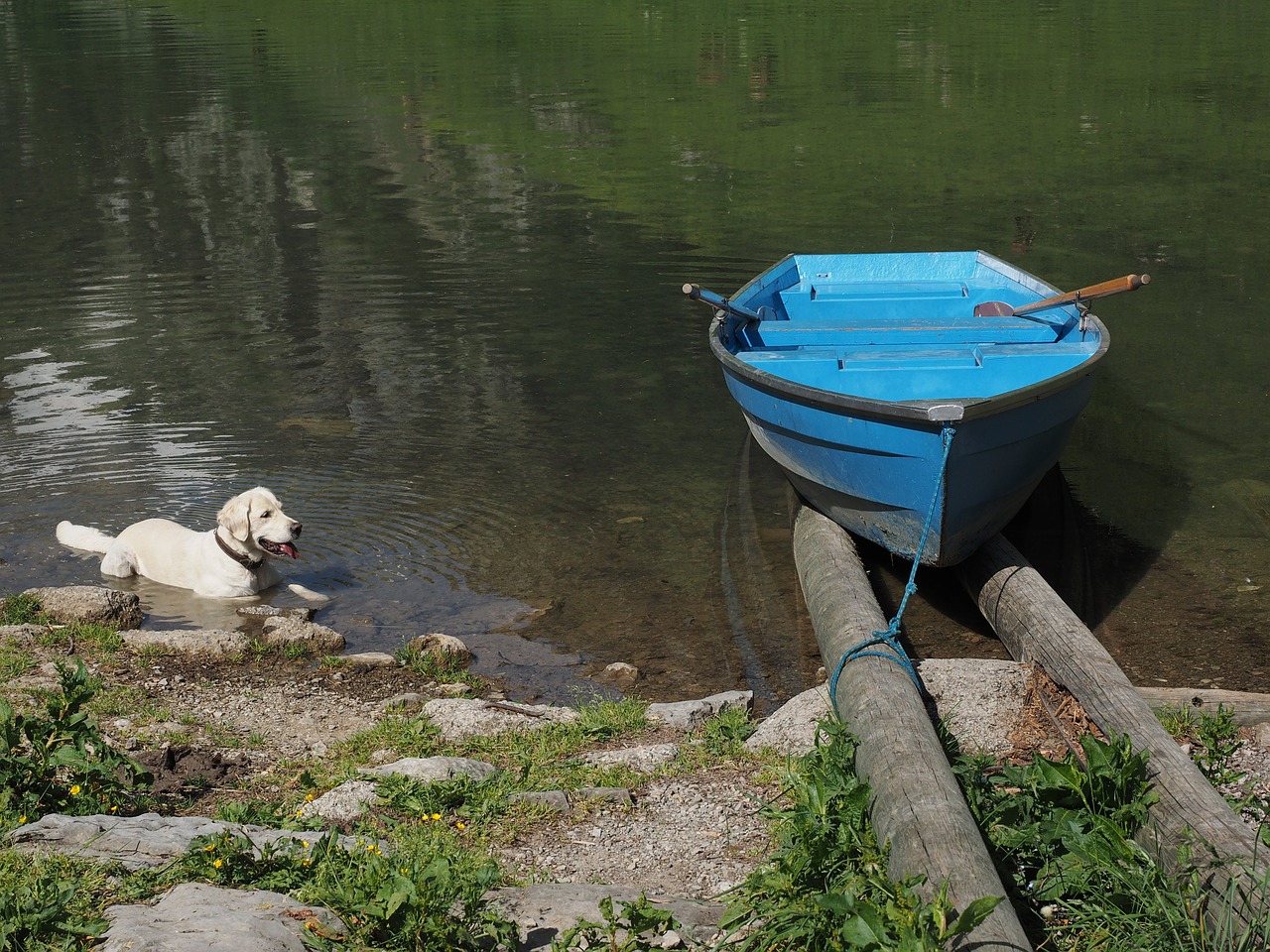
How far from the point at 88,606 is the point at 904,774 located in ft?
16.8

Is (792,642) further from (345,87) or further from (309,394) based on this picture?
(345,87)

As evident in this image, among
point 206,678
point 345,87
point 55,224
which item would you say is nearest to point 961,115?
point 345,87

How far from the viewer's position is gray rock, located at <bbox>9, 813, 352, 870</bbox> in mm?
3865

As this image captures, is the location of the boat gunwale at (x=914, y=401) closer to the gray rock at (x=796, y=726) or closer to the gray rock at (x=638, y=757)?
the gray rock at (x=796, y=726)

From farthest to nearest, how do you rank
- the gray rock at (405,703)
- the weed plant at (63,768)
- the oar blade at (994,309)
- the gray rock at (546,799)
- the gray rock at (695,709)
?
1. the oar blade at (994,309)
2. the gray rock at (405,703)
3. the gray rock at (695,709)
4. the gray rock at (546,799)
5. the weed plant at (63,768)

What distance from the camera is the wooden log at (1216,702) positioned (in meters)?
5.66

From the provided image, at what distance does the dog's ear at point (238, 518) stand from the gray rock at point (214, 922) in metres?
4.30

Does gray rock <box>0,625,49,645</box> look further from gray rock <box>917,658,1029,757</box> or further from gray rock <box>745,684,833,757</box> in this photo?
gray rock <box>917,658,1029,757</box>

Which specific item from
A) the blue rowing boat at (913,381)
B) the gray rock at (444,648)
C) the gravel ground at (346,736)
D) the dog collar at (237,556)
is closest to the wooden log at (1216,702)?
the gravel ground at (346,736)

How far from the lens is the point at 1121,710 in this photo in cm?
523

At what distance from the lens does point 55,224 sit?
1902 cm

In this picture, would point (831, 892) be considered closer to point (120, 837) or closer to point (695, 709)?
point (120, 837)

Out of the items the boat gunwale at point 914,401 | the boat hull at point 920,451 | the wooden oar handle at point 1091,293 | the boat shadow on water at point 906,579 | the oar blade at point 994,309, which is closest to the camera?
the boat gunwale at point 914,401

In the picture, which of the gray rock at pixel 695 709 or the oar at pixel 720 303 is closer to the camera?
the gray rock at pixel 695 709
